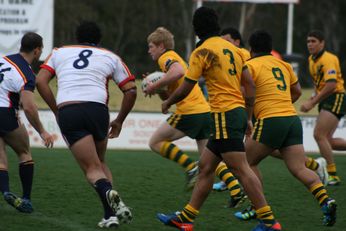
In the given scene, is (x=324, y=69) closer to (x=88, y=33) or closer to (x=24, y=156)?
(x=24, y=156)

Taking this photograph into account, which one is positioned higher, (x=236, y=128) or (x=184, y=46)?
(x=236, y=128)

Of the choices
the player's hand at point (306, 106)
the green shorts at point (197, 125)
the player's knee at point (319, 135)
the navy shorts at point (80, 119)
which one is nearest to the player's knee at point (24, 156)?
the navy shorts at point (80, 119)

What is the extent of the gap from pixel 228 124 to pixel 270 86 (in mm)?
969

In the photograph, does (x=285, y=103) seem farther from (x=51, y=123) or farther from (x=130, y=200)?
(x=51, y=123)

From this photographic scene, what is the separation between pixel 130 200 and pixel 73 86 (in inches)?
99.1

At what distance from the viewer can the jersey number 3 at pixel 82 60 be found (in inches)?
280

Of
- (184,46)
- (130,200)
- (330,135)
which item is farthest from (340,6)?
(130,200)

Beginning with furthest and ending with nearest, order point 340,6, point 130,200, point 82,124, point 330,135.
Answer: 1. point 340,6
2. point 330,135
3. point 130,200
4. point 82,124

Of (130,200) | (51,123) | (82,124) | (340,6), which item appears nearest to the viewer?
(82,124)

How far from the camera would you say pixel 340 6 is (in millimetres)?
44031

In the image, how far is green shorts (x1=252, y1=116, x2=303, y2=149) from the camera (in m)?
7.77

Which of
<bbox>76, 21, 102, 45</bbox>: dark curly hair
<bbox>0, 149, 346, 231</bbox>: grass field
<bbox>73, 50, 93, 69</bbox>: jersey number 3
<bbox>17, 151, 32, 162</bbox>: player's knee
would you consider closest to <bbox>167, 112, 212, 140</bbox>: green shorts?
<bbox>0, 149, 346, 231</bbox>: grass field

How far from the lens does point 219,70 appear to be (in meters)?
7.09

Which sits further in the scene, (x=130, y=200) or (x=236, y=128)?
(x=130, y=200)
